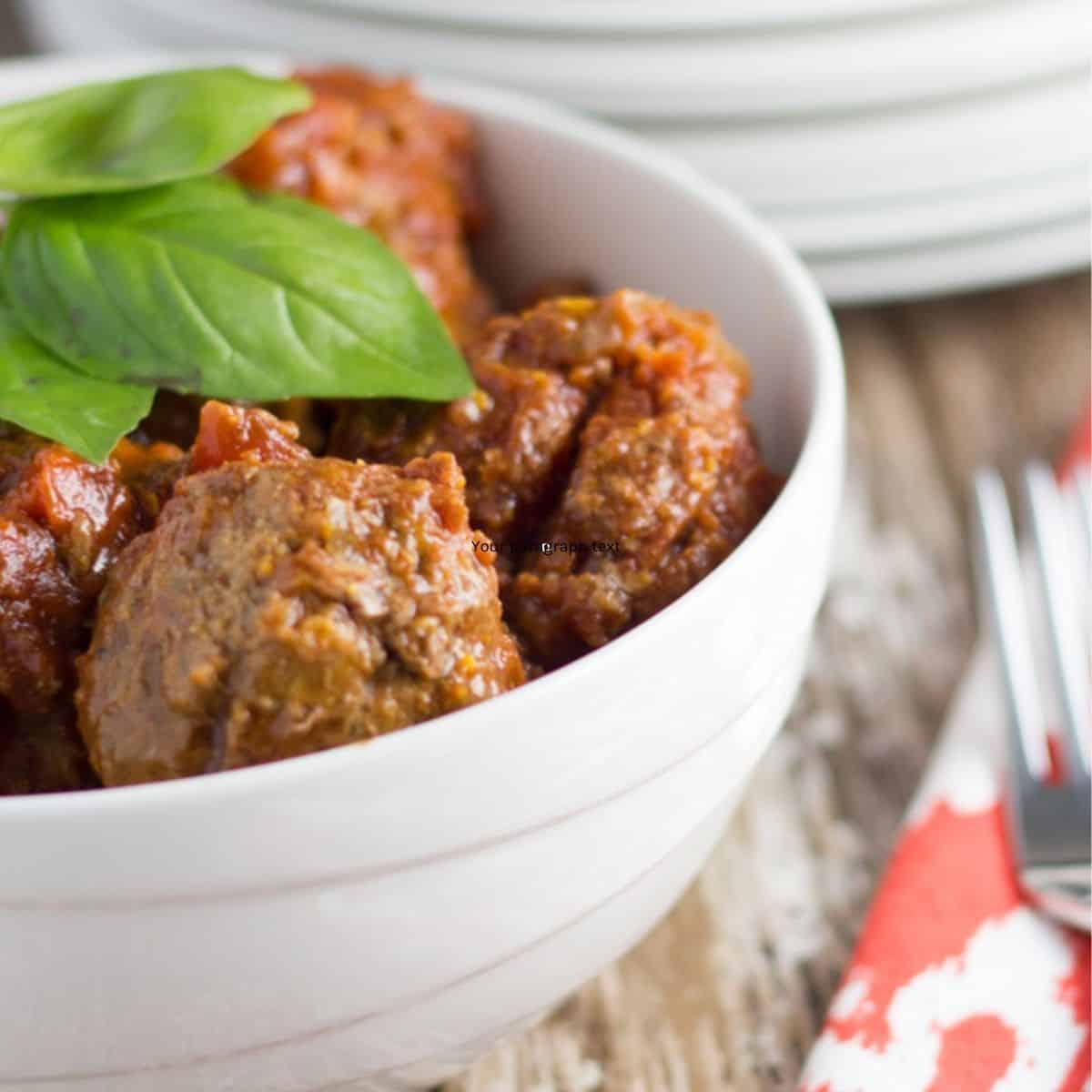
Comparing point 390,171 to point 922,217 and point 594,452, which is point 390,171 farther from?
point 922,217

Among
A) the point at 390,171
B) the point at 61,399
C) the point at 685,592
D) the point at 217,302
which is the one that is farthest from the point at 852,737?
the point at 61,399

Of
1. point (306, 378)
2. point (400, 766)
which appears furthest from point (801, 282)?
point (400, 766)

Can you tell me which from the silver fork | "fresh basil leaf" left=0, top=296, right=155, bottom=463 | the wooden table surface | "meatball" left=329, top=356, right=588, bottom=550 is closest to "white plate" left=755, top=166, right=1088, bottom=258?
the wooden table surface

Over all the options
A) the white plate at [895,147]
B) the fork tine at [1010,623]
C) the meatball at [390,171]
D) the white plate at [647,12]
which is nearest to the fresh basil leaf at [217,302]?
the meatball at [390,171]

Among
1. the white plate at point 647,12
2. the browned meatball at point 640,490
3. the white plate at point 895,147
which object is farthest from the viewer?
the white plate at point 895,147

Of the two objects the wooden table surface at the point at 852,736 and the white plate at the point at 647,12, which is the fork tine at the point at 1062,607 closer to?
the wooden table surface at the point at 852,736

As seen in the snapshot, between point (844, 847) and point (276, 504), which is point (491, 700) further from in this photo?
point (844, 847)

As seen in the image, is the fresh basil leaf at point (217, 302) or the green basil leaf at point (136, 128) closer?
the fresh basil leaf at point (217, 302)
